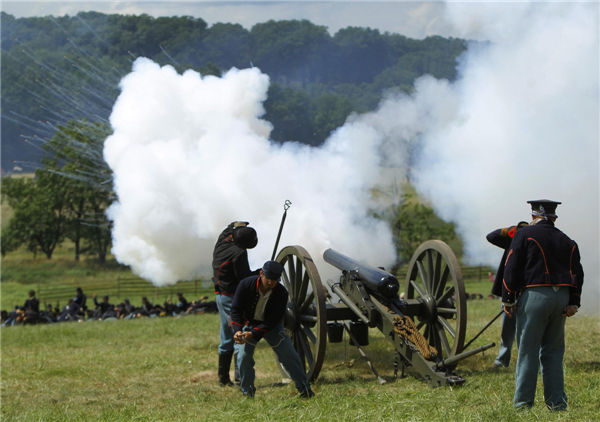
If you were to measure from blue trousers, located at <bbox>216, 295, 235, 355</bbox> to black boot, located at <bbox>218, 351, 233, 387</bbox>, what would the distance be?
0.05 metres

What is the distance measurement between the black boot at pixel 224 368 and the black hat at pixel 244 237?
110cm

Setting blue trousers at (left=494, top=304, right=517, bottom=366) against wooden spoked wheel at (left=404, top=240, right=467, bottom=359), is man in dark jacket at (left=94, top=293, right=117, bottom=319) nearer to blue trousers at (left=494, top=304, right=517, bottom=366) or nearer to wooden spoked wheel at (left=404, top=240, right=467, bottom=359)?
wooden spoked wheel at (left=404, top=240, right=467, bottom=359)

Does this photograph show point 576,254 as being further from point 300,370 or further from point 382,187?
point 382,187

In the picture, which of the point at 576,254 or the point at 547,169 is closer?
the point at 576,254

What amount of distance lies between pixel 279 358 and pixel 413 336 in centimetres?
115

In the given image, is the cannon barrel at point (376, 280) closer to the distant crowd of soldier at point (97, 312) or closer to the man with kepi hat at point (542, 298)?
the man with kepi hat at point (542, 298)

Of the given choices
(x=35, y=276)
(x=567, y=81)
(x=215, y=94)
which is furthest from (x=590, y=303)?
(x=35, y=276)

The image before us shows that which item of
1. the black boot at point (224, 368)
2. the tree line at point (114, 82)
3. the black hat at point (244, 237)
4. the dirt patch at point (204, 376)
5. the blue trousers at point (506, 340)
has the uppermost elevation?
the tree line at point (114, 82)

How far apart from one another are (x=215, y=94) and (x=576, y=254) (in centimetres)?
932

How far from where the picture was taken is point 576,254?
13.0 ft

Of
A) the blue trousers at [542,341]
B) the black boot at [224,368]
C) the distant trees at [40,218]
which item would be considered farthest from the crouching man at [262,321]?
the distant trees at [40,218]

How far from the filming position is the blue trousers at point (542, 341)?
3875 millimetres

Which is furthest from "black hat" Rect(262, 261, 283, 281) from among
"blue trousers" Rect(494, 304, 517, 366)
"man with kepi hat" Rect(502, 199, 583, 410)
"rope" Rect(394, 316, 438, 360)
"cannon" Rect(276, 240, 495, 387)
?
"blue trousers" Rect(494, 304, 517, 366)

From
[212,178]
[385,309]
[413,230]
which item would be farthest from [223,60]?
[385,309]
